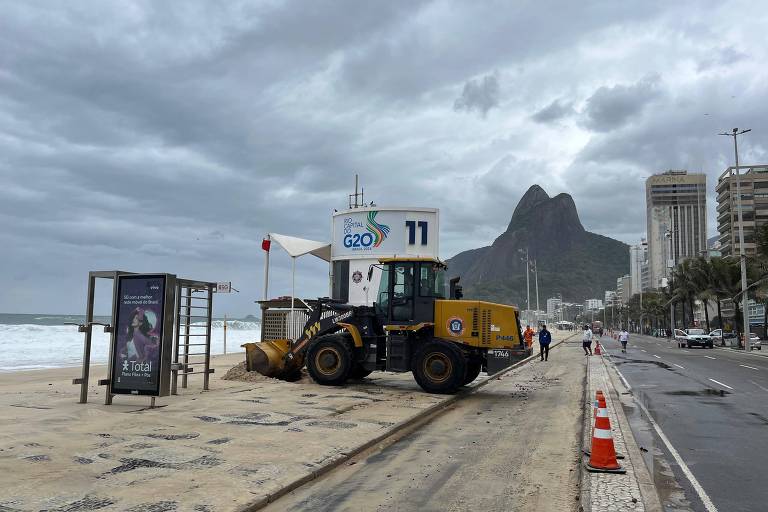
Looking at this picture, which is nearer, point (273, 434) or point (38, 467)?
point (38, 467)

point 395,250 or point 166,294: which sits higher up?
point 395,250

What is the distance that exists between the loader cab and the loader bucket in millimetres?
3055

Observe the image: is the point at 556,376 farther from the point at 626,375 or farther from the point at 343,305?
the point at 343,305

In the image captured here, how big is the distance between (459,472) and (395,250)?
15994 millimetres

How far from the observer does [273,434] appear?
8805 mm

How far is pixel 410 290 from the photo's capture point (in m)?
14.6

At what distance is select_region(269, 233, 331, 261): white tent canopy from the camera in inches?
837

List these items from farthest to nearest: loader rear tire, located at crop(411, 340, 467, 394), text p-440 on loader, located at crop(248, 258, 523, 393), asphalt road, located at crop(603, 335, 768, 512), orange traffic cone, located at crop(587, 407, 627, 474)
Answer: text p-440 on loader, located at crop(248, 258, 523, 393)
loader rear tire, located at crop(411, 340, 467, 394)
orange traffic cone, located at crop(587, 407, 627, 474)
asphalt road, located at crop(603, 335, 768, 512)

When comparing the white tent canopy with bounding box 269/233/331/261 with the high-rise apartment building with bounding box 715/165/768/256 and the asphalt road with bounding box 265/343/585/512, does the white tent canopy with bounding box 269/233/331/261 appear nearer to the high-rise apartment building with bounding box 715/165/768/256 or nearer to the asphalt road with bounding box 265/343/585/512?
the asphalt road with bounding box 265/343/585/512

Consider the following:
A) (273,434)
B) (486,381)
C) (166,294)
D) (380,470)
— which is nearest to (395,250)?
(486,381)

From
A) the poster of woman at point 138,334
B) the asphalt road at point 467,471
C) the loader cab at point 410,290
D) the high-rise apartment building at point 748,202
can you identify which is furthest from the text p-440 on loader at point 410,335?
the high-rise apartment building at point 748,202

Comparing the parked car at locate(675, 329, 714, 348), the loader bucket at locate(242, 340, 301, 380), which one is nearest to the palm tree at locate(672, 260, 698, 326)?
the parked car at locate(675, 329, 714, 348)

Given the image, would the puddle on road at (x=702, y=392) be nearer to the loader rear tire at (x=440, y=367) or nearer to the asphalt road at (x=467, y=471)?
the asphalt road at (x=467, y=471)

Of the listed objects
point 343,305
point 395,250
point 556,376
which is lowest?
point 556,376
